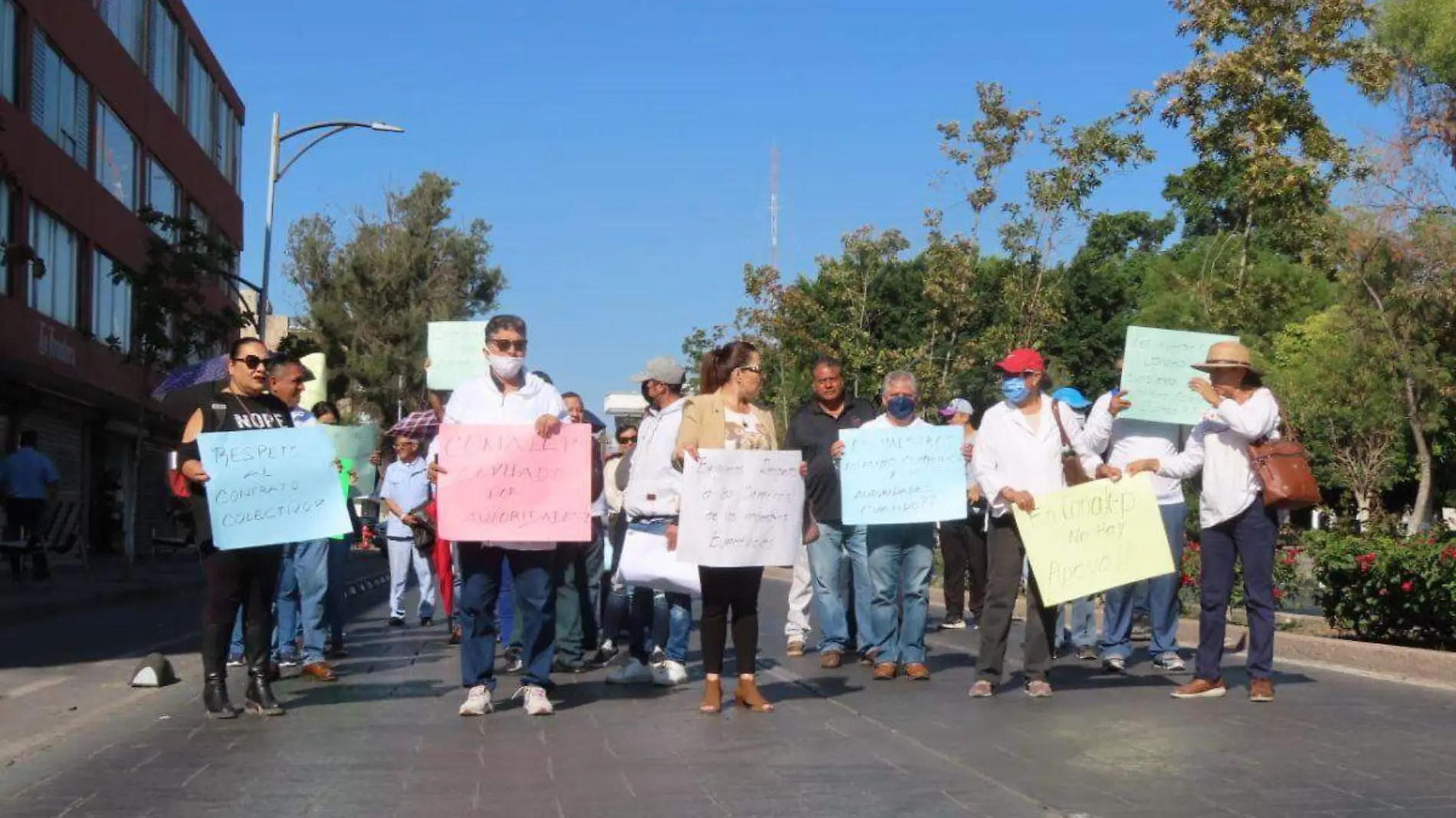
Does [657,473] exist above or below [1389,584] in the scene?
above

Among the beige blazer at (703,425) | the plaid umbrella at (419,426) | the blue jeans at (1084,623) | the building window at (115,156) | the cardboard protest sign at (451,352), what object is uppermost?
the building window at (115,156)

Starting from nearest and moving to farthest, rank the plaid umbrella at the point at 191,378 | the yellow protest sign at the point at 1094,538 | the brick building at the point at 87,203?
the yellow protest sign at the point at 1094,538 < the plaid umbrella at the point at 191,378 < the brick building at the point at 87,203

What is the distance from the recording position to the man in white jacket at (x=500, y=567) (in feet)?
28.8

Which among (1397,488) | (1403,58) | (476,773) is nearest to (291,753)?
(476,773)

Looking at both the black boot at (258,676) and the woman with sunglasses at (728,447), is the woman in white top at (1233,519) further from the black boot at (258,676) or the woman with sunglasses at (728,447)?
the black boot at (258,676)

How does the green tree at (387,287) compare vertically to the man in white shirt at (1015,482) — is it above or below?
above

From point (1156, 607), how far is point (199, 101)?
41609mm

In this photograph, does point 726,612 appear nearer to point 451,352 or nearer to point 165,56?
point 451,352

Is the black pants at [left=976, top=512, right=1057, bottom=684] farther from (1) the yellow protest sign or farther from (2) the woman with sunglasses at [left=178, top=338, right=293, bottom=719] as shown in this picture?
(2) the woman with sunglasses at [left=178, top=338, right=293, bottom=719]

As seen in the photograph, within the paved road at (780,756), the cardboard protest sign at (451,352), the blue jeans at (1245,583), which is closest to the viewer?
the paved road at (780,756)

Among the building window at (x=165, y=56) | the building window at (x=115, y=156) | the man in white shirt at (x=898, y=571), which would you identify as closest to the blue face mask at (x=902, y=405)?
the man in white shirt at (x=898, y=571)

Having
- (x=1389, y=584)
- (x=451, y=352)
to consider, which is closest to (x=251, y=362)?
(x=451, y=352)

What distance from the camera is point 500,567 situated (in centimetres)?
887

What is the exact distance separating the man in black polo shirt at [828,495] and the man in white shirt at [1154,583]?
60.5 inches
